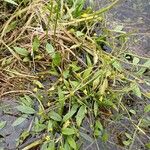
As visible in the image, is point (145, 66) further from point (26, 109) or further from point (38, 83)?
point (26, 109)

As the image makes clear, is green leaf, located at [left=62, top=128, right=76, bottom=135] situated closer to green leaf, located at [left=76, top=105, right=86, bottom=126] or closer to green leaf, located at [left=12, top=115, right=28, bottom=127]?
green leaf, located at [left=76, top=105, right=86, bottom=126]

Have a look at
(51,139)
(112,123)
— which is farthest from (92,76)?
(51,139)

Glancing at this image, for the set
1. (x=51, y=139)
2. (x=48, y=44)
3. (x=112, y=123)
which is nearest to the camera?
(x=51, y=139)

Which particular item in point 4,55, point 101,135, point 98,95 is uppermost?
point 4,55

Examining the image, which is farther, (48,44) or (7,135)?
(48,44)

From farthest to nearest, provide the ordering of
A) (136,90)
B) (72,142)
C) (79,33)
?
(79,33), (136,90), (72,142)

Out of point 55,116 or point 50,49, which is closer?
point 55,116

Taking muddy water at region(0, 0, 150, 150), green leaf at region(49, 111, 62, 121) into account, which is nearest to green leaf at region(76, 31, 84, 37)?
muddy water at region(0, 0, 150, 150)

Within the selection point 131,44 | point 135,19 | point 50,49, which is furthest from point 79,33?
point 135,19

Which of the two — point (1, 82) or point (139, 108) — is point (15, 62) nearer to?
point (1, 82)

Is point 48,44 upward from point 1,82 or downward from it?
upward

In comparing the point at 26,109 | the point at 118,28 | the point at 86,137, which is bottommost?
the point at 86,137
